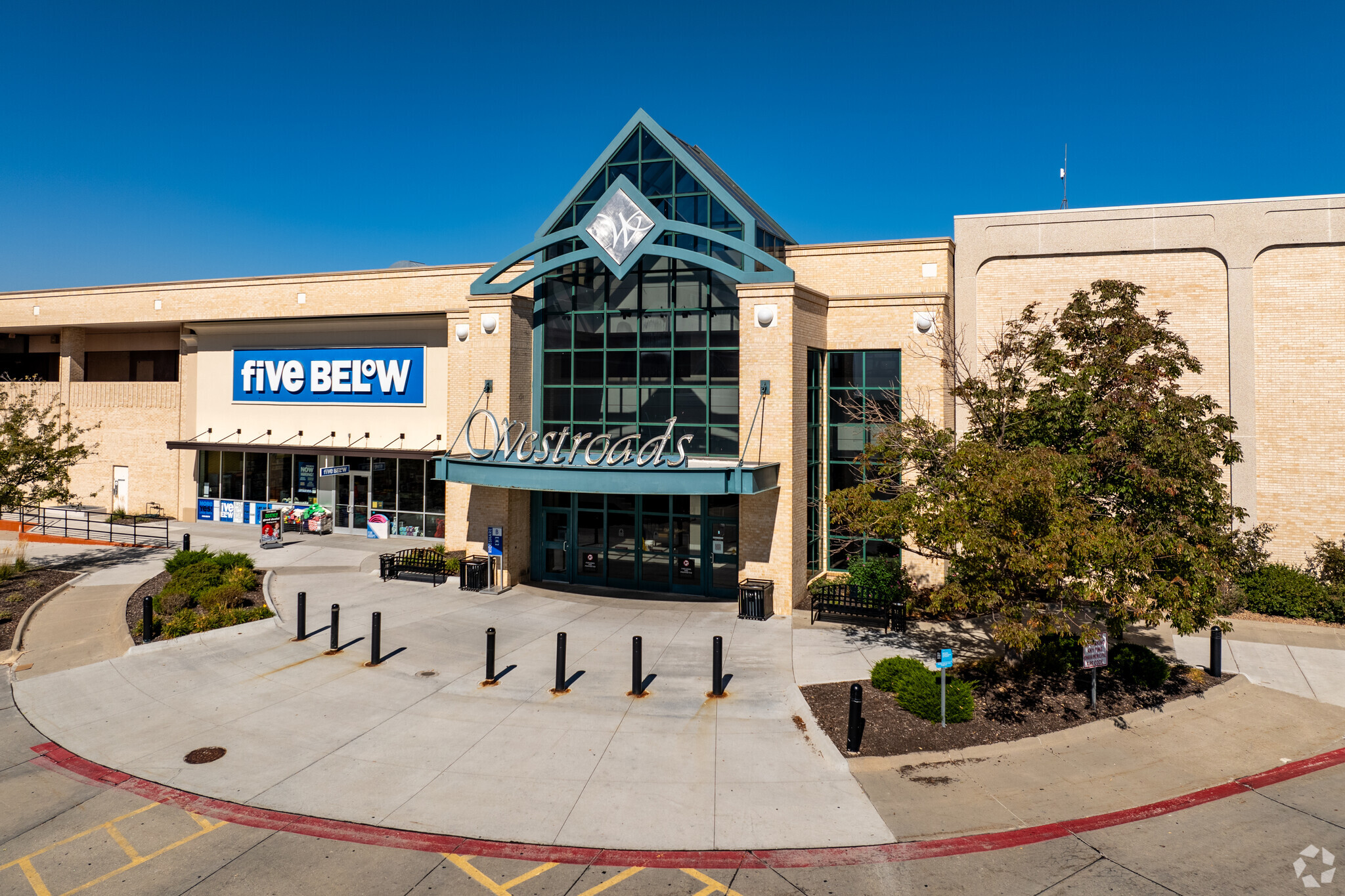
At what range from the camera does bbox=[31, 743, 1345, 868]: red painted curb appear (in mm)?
8852

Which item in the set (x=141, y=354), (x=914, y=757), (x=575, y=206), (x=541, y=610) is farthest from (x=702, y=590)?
(x=141, y=354)

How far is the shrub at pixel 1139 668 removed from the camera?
47.5ft

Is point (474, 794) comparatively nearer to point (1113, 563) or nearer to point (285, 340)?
point (1113, 563)

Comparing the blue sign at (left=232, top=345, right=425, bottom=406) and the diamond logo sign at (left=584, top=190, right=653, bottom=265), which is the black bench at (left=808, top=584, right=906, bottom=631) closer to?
the diamond logo sign at (left=584, top=190, right=653, bottom=265)

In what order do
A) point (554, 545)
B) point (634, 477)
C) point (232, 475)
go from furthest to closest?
point (232, 475)
point (554, 545)
point (634, 477)

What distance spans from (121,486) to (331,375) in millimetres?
13612

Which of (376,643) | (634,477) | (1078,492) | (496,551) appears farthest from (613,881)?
(496,551)

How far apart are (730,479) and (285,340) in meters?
23.8

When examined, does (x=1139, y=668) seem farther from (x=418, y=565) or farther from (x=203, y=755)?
(x=418, y=565)

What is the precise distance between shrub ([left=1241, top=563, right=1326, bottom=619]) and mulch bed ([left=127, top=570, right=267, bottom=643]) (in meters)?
26.4

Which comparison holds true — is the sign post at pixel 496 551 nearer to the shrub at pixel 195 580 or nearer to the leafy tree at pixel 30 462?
the shrub at pixel 195 580

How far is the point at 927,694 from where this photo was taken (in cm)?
1276

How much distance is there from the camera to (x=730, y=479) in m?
18.7
